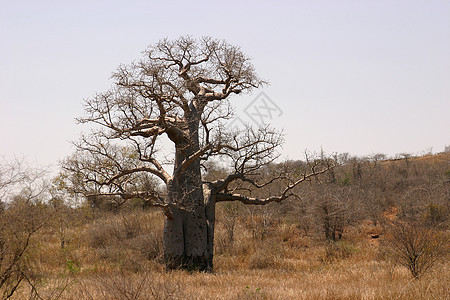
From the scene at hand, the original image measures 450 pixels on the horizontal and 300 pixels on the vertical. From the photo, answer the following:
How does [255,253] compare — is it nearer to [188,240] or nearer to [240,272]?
[240,272]

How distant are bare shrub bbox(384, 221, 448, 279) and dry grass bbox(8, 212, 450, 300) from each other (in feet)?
0.70

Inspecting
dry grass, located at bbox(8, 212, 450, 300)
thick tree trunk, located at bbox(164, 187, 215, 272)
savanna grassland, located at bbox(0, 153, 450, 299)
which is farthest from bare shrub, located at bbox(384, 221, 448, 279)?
thick tree trunk, located at bbox(164, 187, 215, 272)

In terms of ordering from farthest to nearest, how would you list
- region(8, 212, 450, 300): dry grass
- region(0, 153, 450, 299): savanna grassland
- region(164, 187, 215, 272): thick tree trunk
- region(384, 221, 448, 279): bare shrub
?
region(164, 187, 215, 272): thick tree trunk
region(384, 221, 448, 279): bare shrub
region(8, 212, 450, 300): dry grass
region(0, 153, 450, 299): savanna grassland

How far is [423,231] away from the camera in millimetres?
7473

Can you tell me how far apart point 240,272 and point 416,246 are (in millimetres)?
4106

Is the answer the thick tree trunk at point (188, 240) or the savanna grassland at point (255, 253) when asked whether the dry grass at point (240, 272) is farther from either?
the thick tree trunk at point (188, 240)

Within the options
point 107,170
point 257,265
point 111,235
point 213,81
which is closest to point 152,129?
point 107,170

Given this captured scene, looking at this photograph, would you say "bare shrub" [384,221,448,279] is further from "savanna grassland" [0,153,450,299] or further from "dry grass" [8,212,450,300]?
"dry grass" [8,212,450,300]

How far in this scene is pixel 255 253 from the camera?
1170cm

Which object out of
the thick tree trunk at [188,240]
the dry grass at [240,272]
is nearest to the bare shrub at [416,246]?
the dry grass at [240,272]

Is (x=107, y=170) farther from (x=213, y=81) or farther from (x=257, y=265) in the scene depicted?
(x=257, y=265)

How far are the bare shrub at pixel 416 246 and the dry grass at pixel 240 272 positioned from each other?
213 mm

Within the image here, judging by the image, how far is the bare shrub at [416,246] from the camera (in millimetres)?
7320

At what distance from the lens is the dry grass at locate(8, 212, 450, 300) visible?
5430mm
